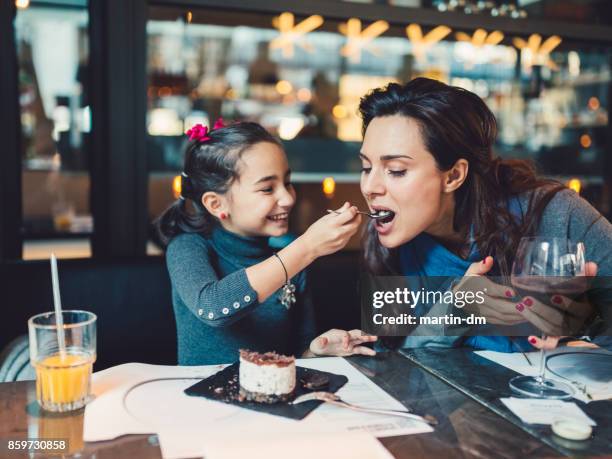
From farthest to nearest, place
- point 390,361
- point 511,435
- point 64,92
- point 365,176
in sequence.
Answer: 1. point 64,92
2. point 365,176
3. point 390,361
4. point 511,435

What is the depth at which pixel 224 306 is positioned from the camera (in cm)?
144

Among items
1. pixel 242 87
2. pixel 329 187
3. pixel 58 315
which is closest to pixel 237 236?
pixel 58 315

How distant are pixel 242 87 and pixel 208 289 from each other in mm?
5968

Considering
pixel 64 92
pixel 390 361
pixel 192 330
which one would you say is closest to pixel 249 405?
pixel 390 361

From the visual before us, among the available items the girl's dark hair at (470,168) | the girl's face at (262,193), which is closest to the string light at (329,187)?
the girl's dark hair at (470,168)

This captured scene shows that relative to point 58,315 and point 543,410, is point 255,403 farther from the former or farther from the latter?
point 543,410

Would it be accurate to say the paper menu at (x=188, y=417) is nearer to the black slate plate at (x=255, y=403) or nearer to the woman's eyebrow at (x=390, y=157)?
the black slate plate at (x=255, y=403)

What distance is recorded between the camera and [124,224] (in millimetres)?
2166

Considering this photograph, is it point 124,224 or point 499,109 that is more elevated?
point 499,109

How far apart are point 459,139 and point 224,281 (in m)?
0.73

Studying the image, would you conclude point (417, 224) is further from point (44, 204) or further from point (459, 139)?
point (44, 204)

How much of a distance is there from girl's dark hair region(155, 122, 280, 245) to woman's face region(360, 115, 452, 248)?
325 millimetres

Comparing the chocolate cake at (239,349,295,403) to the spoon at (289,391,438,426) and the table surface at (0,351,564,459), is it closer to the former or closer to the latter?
the spoon at (289,391,438,426)

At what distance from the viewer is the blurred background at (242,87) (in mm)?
2127
